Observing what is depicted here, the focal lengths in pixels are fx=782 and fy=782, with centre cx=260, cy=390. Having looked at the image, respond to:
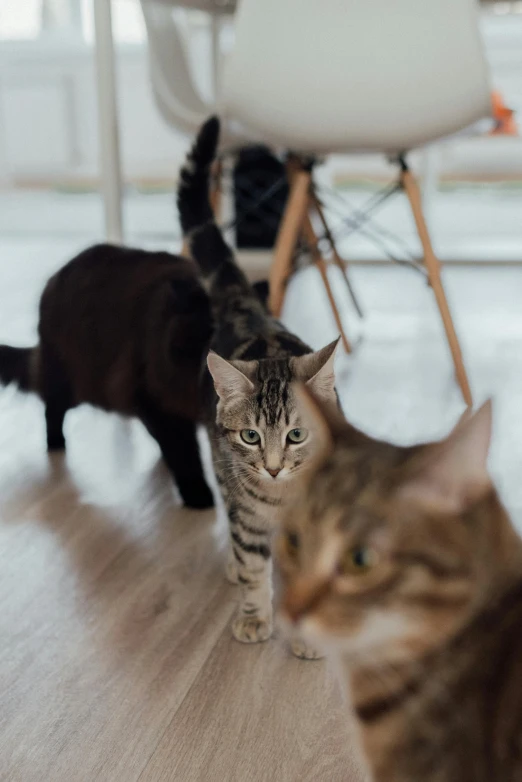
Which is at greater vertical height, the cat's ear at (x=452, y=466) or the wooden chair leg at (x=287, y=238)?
the cat's ear at (x=452, y=466)

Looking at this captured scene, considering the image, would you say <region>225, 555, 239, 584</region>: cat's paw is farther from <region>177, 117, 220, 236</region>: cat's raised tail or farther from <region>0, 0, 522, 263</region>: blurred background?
<region>0, 0, 522, 263</region>: blurred background

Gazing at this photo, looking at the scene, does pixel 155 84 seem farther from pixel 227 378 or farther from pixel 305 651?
pixel 305 651

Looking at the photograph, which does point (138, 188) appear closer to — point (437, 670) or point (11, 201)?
point (11, 201)

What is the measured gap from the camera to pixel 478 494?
535 millimetres

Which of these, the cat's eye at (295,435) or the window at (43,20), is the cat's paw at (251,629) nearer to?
the cat's eye at (295,435)

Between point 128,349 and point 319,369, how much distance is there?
546mm

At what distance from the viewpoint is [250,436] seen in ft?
3.55

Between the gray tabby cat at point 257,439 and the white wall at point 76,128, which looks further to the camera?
the white wall at point 76,128

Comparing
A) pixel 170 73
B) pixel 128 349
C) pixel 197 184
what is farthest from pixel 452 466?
pixel 170 73

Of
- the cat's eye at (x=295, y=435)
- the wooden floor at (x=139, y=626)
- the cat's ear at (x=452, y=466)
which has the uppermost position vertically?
the cat's ear at (x=452, y=466)

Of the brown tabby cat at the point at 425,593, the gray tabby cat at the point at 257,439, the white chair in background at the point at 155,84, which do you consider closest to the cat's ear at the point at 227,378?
the gray tabby cat at the point at 257,439

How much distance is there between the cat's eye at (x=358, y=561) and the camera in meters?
0.51

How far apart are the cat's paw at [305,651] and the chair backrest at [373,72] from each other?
1154mm

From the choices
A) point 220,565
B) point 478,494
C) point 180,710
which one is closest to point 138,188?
point 220,565
